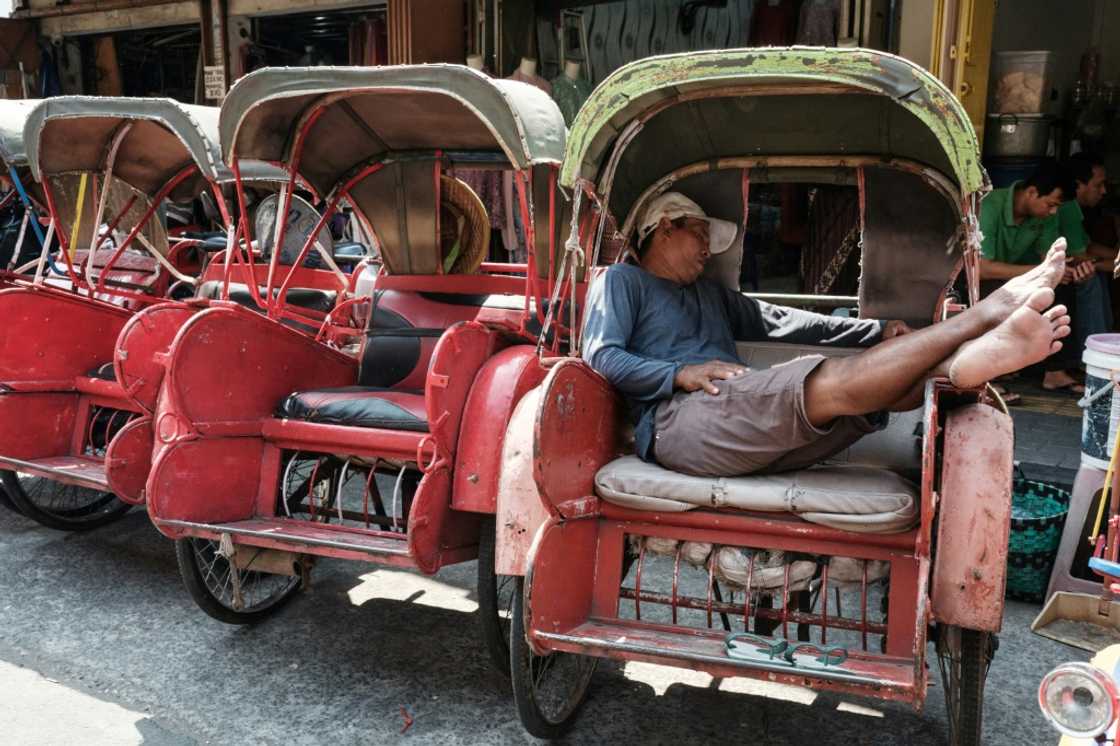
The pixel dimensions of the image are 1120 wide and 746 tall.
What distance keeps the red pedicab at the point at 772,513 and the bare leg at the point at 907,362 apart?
0.32 feet

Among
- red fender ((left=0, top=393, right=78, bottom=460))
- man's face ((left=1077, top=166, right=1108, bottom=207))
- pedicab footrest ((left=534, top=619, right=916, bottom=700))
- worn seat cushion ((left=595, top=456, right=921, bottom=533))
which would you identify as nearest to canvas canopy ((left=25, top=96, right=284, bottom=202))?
red fender ((left=0, top=393, right=78, bottom=460))

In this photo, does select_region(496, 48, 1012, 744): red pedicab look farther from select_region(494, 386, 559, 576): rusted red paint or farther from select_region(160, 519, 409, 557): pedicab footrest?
select_region(160, 519, 409, 557): pedicab footrest

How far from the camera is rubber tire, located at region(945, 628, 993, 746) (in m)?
2.57

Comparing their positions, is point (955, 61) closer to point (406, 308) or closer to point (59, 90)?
point (406, 308)

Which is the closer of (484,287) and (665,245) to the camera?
(665,245)

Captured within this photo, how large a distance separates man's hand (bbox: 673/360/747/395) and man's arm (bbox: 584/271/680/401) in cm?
3

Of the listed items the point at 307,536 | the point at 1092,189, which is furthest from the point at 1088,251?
the point at 307,536

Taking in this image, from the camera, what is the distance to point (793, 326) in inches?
151

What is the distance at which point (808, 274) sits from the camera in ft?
25.4

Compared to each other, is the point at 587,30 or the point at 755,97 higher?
the point at 587,30


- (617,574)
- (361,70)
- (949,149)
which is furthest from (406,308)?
(949,149)

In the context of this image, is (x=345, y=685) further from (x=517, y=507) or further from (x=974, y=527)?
(x=974, y=527)

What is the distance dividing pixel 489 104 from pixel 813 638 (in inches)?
94.5

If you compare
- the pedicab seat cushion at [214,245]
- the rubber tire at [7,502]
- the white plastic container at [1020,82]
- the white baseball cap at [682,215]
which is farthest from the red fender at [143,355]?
the white plastic container at [1020,82]
